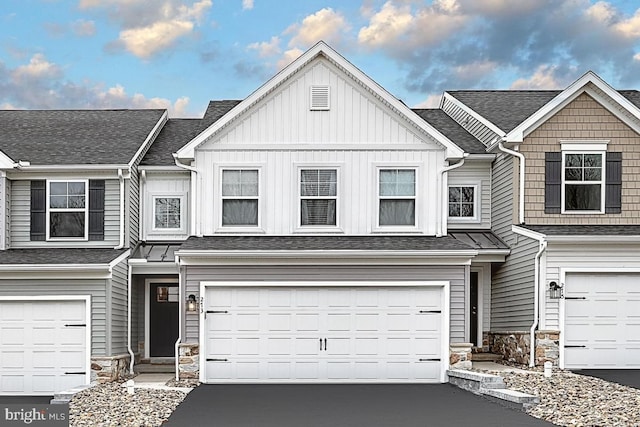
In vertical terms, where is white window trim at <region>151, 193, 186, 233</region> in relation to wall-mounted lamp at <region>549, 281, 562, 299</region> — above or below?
above

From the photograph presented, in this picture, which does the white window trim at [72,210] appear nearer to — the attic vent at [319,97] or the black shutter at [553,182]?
the attic vent at [319,97]

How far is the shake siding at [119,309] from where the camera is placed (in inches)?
775

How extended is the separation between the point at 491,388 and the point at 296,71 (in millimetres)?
8220

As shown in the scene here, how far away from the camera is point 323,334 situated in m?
19.3

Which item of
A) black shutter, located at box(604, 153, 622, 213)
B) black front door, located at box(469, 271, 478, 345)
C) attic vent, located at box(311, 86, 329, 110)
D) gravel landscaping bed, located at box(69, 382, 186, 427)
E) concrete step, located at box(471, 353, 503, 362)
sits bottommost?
concrete step, located at box(471, 353, 503, 362)

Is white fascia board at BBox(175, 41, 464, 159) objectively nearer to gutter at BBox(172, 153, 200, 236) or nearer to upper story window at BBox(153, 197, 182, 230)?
gutter at BBox(172, 153, 200, 236)

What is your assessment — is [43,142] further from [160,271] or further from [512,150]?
[512,150]

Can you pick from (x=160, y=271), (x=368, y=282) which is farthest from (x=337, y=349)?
(x=160, y=271)

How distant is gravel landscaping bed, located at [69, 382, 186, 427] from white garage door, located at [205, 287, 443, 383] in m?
2.51

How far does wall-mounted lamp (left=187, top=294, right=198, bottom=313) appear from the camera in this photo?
1909 centimetres

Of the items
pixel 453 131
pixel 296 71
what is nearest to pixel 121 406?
pixel 296 71

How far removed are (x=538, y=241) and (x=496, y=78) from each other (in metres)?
11.8

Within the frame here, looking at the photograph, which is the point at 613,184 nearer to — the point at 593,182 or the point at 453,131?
the point at 593,182

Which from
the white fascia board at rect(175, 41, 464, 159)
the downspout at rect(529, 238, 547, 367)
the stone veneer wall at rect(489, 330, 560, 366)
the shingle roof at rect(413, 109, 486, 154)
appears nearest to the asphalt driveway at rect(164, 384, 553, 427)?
the downspout at rect(529, 238, 547, 367)
